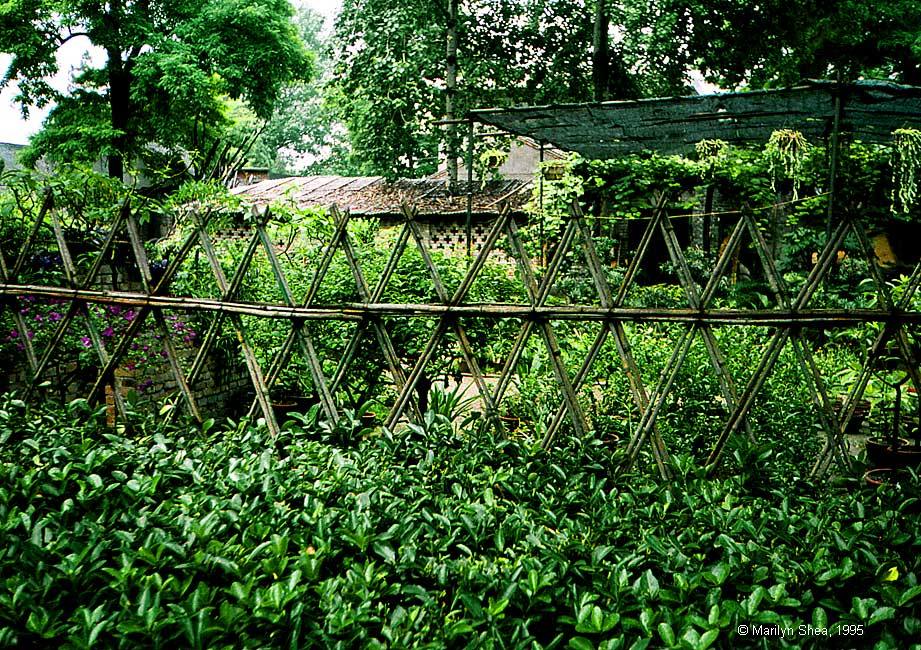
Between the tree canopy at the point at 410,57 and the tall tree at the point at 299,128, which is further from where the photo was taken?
the tall tree at the point at 299,128

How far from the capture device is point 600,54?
499 inches

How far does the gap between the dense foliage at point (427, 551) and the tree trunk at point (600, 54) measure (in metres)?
11.0

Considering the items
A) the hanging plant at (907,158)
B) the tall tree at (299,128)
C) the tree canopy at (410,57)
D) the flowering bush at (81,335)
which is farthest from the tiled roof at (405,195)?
the tall tree at (299,128)

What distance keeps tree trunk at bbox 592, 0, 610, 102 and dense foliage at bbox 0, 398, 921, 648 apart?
10958 millimetres

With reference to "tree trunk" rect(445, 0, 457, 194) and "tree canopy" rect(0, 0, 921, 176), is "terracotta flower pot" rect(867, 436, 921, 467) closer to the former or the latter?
"tree canopy" rect(0, 0, 921, 176)

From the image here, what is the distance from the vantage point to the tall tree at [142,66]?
1466cm

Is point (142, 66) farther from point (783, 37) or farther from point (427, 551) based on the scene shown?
point (427, 551)

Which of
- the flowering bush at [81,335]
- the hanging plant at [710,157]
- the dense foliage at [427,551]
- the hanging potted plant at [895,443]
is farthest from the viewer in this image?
the hanging plant at [710,157]

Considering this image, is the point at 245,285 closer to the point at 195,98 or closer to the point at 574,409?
the point at 574,409

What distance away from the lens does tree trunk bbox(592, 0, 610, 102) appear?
12.5 meters

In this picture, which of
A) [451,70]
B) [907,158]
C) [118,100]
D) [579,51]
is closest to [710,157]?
[907,158]

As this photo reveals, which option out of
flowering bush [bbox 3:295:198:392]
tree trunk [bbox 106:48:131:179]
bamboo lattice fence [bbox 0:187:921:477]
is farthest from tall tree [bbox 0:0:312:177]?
bamboo lattice fence [bbox 0:187:921:477]

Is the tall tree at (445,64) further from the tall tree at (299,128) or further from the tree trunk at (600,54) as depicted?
the tall tree at (299,128)

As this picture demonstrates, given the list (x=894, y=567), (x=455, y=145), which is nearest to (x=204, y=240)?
(x=894, y=567)
